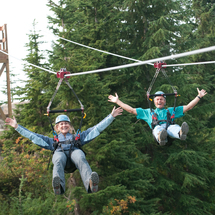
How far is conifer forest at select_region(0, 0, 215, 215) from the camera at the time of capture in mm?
9891

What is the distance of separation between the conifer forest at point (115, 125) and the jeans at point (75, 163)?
515 centimetres

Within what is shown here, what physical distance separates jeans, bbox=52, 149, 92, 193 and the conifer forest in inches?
203

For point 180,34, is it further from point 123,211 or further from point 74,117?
point 123,211

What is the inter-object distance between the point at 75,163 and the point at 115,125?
6.57 m

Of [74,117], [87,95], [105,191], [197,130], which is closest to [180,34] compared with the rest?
[197,130]

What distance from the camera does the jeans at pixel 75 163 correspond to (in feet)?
13.0

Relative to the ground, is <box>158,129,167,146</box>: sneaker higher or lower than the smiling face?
lower

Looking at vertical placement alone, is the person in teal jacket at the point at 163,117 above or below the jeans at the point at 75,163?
above

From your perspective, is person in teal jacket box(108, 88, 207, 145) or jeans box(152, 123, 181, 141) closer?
person in teal jacket box(108, 88, 207, 145)

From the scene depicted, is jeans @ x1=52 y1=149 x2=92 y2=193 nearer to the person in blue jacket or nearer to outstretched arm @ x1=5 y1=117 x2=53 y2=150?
the person in blue jacket

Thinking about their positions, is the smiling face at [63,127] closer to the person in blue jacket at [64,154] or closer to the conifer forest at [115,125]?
the person in blue jacket at [64,154]

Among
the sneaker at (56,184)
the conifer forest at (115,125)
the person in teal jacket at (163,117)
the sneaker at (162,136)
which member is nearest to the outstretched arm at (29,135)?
the sneaker at (56,184)

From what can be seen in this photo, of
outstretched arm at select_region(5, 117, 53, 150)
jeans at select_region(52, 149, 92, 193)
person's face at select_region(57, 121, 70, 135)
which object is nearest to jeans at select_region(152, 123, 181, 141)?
jeans at select_region(52, 149, 92, 193)

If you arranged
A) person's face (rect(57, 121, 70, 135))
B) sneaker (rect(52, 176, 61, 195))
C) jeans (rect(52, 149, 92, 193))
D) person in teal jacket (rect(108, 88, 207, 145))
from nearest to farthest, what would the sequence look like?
sneaker (rect(52, 176, 61, 195))
jeans (rect(52, 149, 92, 193))
person in teal jacket (rect(108, 88, 207, 145))
person's face (rect(57, 121, 70, 135))
